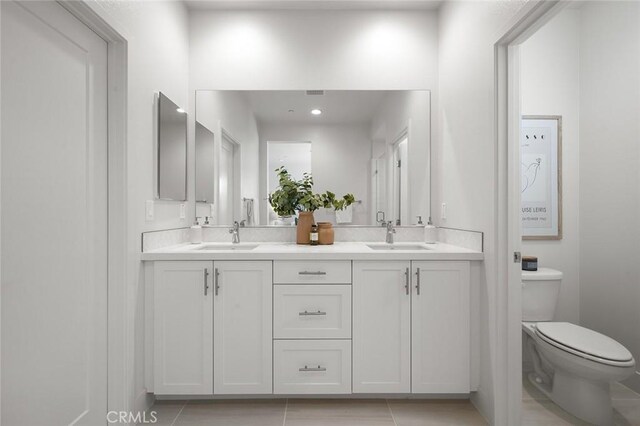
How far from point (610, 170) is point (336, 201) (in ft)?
6.04

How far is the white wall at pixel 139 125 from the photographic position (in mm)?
1661

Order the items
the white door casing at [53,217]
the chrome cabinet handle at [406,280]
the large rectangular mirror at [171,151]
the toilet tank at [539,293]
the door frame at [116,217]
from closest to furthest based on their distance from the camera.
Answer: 1. the white door casing at [53,217]
2. the door frame at [116,217]
3. the chrome cabinet handle at [406,280]
4. the large rectangular mirror at [171,151]
5. the toilet tank at [539,293]

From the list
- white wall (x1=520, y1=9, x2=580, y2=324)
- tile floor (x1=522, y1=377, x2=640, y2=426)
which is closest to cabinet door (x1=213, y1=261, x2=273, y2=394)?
tile floor (x1=522, y1=377, x2=640, y2=426)

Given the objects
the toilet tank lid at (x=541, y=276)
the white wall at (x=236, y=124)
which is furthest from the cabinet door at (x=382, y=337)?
the white wall at (x=236, y=124)

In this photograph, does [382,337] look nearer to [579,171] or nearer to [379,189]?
[379,189]

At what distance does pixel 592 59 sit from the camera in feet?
7.64

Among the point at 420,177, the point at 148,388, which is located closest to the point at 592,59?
the point at 420,177

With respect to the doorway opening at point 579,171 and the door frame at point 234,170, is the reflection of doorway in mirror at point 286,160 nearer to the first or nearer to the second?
the door frame at point 234,170

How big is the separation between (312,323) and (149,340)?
2.95ft

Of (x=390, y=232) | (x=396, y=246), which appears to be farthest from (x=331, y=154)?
(x=396, y=246)

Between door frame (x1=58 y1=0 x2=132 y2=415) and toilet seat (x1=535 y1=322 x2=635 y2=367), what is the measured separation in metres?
2.29

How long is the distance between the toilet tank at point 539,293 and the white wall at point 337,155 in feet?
3.79

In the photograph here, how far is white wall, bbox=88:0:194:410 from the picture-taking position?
1.66m

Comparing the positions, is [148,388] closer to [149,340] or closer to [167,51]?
[149,340]
